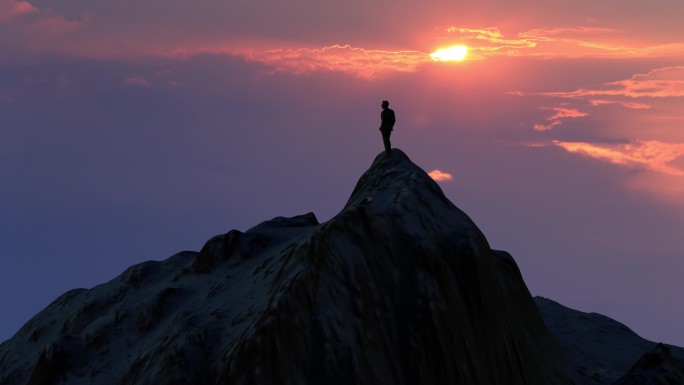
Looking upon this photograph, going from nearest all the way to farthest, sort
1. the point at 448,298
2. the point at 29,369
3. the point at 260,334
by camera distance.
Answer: the point at 260,334 < the point at 448,298 < the point at 29,369

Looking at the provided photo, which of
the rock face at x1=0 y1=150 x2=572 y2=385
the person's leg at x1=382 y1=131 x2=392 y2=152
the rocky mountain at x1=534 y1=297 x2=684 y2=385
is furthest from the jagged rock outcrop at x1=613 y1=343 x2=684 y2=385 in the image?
the person's leg at x1=382 y1=131 x2=392 y2=152

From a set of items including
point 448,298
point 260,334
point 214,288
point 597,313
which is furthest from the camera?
point 597,313

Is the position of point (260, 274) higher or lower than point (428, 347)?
higher

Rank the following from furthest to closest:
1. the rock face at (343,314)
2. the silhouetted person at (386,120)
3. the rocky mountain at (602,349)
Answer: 1. the silhouetted person at (386,120)
2. the rocky mountain at (602,349)
3. the rock face at (343,314)

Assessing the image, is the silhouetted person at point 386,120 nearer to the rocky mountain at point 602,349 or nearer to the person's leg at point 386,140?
the person's leg at point 386,140

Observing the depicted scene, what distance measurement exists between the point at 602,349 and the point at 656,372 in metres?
11.9

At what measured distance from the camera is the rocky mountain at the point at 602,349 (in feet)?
154

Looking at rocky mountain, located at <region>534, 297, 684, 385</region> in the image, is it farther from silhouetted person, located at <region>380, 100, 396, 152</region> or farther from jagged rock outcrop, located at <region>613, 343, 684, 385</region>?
silhouetted person, located at <region>380, 100, 396, 152</region>

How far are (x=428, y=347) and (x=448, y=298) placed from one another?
257 centimetres

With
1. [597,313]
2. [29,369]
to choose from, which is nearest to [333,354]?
[29,369]

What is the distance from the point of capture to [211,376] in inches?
1419

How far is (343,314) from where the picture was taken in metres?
37.3

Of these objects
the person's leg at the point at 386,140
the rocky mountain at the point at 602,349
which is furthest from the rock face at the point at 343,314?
the rocky mountain at the point at 602,349

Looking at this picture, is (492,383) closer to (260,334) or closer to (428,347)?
(428,347)
